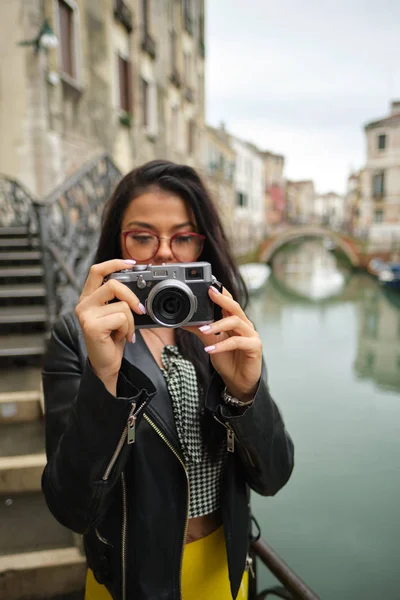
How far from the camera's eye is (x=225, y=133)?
26047mm

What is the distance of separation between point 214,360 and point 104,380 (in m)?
0.23

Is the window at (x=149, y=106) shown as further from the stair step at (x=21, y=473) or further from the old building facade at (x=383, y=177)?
the old building facade at (x=383, y=177)

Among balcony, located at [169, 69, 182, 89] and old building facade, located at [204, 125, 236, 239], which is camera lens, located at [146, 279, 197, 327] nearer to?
balcony, located at [169, 69, 182, 89]

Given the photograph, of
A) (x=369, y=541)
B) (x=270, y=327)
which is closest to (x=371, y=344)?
(x=270, y=327)

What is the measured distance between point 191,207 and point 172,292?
0.33 metres

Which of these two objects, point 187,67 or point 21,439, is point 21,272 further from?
point 187,67

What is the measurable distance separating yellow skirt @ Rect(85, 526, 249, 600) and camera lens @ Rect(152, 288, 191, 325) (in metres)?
0.55

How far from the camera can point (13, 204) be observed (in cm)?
569

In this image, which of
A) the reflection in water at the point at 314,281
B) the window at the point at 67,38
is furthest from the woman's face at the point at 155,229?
the reflection in water at the point at 314,281

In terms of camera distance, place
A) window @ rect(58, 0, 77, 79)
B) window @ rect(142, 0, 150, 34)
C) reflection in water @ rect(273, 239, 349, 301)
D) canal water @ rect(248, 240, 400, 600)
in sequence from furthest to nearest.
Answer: reflection in water @ rect(273, 239, 349, 301) < window @ rect(142, 0, 150, 34) < window @ rect(58, 0, 77, 79) < canal water @ rect(248, 240, 400, 600)

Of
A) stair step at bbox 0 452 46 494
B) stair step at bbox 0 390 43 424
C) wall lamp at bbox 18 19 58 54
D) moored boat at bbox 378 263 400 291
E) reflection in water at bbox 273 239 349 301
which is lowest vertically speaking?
reflection in water at bbox 273 239 349 301

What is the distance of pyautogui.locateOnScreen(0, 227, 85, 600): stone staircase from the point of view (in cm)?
167

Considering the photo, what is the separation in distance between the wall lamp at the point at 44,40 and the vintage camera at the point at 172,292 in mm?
5820

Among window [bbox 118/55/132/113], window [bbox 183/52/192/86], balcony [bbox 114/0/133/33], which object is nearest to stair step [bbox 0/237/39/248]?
window [bbox 118/55/132/113]
